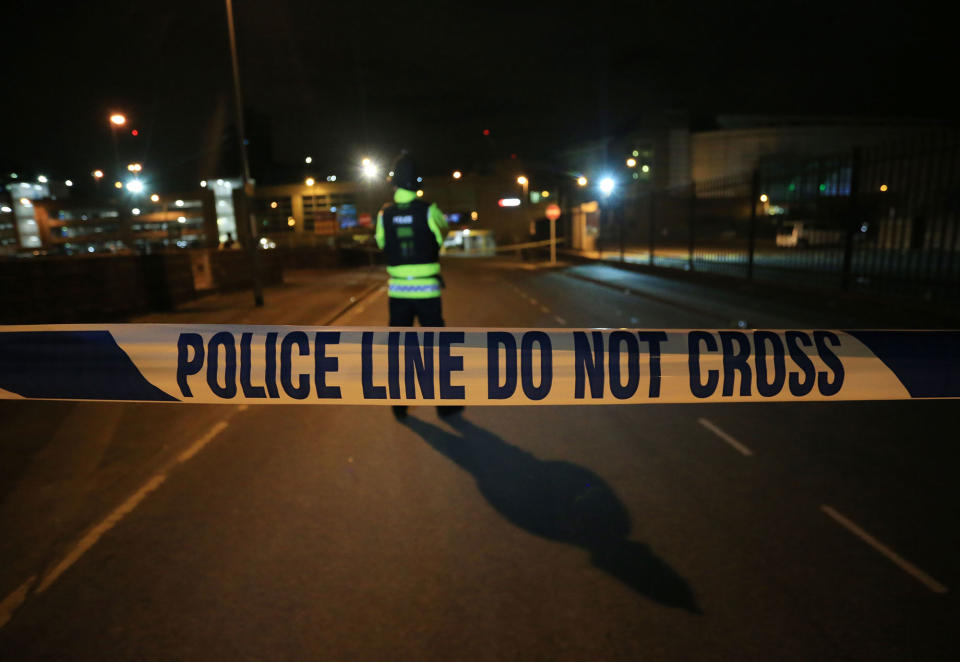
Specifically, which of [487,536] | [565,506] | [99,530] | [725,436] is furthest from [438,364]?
[725,436]

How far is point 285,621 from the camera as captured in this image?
2662 mm

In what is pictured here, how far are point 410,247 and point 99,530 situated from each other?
324 centimetres

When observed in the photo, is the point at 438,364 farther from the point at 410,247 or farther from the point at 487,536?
the point at 410,247

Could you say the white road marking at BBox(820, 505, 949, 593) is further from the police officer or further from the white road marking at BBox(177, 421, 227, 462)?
the white road marking at BBox(177, 421, 227, 462)

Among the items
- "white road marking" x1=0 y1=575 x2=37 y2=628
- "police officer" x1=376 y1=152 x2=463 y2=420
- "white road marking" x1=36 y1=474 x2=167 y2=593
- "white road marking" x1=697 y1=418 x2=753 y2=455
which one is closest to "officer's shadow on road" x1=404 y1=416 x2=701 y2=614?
"police officer" x1=376 y1=152 x2=463 y2=420

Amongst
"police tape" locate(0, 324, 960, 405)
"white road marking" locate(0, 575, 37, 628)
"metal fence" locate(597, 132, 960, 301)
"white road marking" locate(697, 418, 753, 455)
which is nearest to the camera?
"white road marking" locate(0, 575, 37, 628)

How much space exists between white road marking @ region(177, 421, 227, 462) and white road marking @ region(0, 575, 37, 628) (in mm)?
1877

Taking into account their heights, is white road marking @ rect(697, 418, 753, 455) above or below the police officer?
below

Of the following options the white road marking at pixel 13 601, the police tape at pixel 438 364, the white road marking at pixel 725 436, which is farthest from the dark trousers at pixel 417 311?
the white road marking at pixel 13 601

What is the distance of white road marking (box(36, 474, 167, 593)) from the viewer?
10.0 feet

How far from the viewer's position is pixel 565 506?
378 centimetres

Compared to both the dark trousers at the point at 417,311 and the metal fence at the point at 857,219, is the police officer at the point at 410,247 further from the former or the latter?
the metal fence at the point at 857,219


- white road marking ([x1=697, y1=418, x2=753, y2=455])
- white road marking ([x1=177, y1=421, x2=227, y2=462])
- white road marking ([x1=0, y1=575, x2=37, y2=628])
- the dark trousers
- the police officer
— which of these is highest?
the police officer

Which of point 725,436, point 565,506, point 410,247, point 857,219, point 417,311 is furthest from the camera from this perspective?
point 857,219
